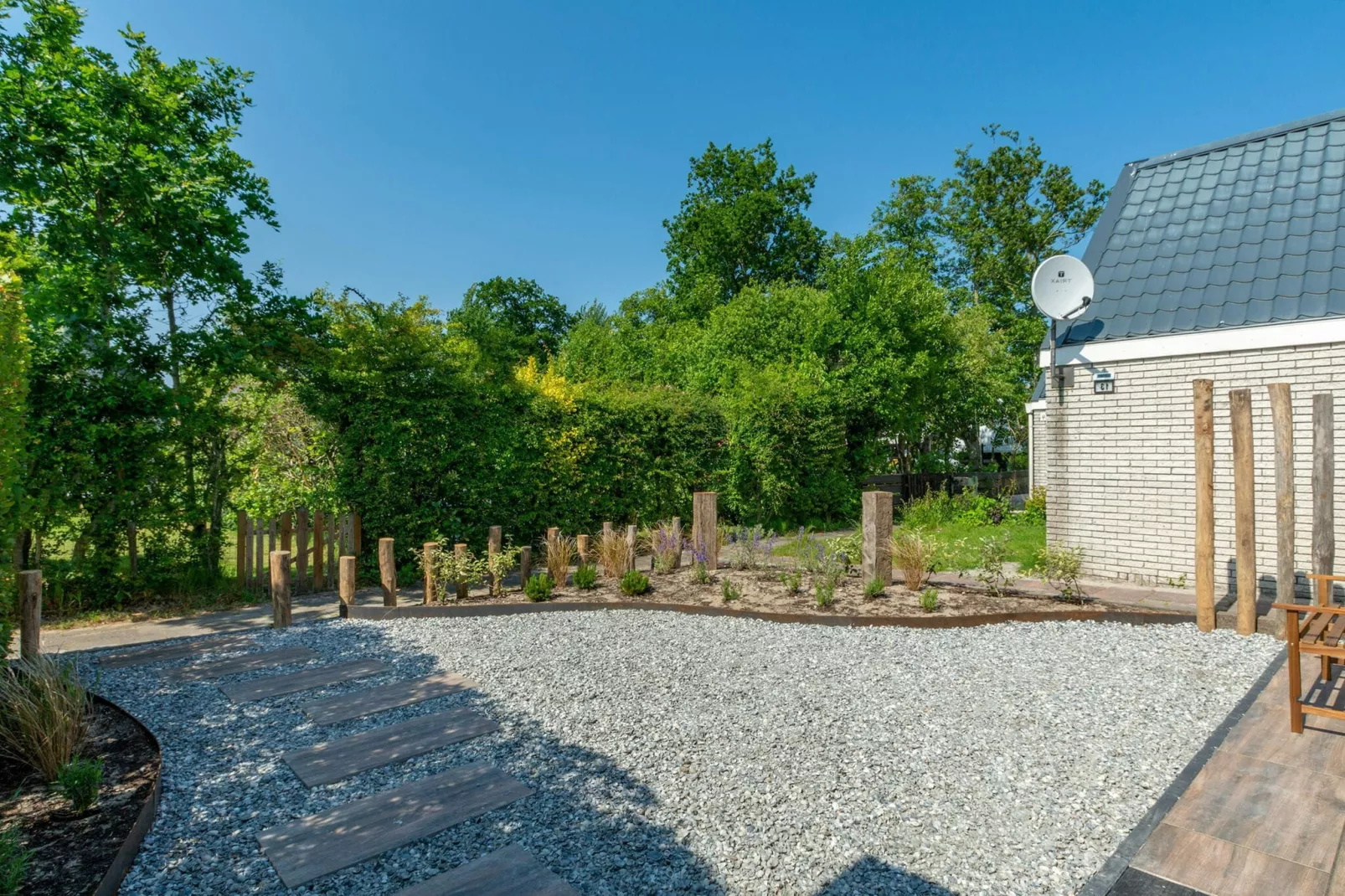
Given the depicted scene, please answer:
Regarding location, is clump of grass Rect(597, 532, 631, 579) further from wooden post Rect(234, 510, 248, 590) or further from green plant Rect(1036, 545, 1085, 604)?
green plant Rect(1036, 545, 1085, 604)

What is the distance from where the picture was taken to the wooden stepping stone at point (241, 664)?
4.83 metres

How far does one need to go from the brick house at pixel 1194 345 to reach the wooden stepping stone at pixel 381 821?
6.96 metres

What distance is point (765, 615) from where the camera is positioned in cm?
629

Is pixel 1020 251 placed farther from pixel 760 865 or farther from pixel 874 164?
pixel 760 865

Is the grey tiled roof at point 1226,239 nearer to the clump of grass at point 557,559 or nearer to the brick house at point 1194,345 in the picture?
the brick house at point 1194,345

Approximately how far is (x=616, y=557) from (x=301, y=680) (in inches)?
149

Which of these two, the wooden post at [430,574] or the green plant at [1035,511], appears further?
the green plant at [1035,511]

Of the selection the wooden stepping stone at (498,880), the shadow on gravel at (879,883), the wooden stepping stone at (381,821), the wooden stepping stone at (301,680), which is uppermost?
the wooden stepping stone at (301,680)

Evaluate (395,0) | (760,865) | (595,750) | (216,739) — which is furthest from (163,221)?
(760,865)

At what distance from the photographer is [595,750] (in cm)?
358

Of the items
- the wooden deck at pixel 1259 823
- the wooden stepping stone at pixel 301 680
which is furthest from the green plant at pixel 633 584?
the wooden deck at pixel 1259 823

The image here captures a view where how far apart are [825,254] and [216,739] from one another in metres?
30.3

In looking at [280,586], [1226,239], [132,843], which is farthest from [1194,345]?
[280,586]

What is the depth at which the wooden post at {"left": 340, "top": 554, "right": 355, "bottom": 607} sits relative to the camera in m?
6.71
